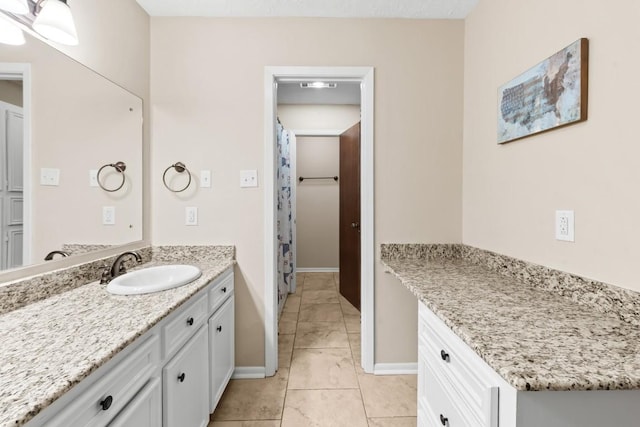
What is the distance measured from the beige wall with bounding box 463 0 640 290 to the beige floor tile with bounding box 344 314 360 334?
4.56 feet

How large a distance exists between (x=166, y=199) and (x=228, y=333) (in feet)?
3.27

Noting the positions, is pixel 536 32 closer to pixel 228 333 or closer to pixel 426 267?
pixel 426 267

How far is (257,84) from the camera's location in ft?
6.24

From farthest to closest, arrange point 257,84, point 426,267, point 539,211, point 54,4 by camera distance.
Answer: point 257,84
point 426,267
point 539,211
point 54,4

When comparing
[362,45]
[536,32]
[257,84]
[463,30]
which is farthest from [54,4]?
[463,30]

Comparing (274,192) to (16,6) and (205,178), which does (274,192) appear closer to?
(205,178)

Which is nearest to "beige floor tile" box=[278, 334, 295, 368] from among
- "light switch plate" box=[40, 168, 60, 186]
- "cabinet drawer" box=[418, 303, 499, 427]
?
"cabinet drawer" box=[418, 303, 499, 427]

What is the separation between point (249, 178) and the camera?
1.91 meters

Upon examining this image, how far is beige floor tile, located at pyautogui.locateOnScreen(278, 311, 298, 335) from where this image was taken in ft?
8.43

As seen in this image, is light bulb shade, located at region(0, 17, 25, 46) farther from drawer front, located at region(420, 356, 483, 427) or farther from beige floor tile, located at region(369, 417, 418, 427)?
beige floor tile, located at region(369, 417, 418, 427)

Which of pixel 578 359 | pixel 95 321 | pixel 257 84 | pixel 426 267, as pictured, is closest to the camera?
pixel 578 359

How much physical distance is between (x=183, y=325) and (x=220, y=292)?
0.44m

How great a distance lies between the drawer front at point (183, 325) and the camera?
1.10m

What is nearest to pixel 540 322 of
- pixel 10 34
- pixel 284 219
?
pixel 10 34
